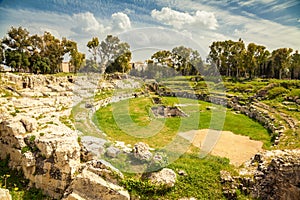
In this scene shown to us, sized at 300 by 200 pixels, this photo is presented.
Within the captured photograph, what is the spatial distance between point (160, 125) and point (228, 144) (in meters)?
5.35

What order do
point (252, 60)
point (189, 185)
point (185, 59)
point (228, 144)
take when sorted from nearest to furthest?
point (189, 185) → point (228, 144) → point (252, 60) → point (185, 59)

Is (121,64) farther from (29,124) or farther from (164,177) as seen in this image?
(164,177)

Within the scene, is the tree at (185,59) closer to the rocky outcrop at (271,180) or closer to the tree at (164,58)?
the tree at (164,58)

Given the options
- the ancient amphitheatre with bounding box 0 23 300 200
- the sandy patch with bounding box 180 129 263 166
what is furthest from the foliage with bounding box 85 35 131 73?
the sandy patch with bounding box 180 129 263 166

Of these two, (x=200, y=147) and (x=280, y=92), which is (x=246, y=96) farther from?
(x=200, y=147)

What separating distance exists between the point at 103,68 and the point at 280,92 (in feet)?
106

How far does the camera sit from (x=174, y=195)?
857 centimetres

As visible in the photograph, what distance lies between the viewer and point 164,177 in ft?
28.8

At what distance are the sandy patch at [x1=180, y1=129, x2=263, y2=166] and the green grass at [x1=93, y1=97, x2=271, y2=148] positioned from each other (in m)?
0.74

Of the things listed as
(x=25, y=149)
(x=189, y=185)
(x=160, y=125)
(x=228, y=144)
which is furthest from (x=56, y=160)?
(x=228, y=144)

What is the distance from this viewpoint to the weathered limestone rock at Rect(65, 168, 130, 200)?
8.44 metres

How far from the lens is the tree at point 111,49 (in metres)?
44.8

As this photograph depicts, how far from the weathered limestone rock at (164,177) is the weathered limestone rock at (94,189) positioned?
1109 mm

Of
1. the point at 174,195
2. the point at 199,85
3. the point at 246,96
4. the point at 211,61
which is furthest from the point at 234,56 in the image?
the point at 174,195
